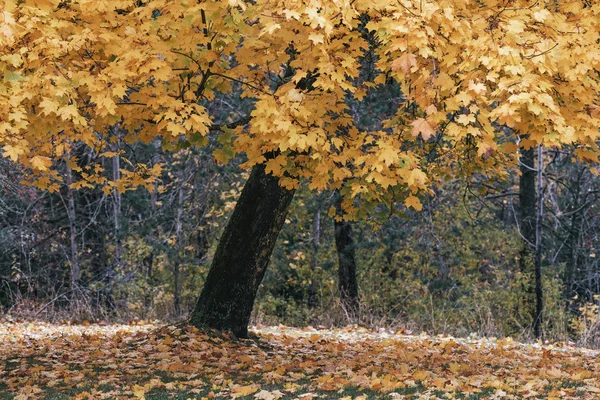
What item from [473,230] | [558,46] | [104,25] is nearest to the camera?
[558,46]

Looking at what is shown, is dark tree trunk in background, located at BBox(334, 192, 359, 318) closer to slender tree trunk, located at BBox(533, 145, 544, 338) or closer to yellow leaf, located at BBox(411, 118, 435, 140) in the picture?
slender tree trunk, located at BBox(533, 145, 544, 338)

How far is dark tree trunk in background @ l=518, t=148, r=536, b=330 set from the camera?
15617 millimetres

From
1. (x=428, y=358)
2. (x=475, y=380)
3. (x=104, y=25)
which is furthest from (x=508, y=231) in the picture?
(x=104, y=25)

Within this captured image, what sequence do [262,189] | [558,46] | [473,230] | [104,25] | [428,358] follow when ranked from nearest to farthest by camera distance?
[558,46] < [104,25] < [428,358] < [262,189] < [473,230]

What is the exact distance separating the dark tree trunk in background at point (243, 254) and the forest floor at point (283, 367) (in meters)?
0.33

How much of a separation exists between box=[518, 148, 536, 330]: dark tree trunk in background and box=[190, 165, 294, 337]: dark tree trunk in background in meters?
7.38

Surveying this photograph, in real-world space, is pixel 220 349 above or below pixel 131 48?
below

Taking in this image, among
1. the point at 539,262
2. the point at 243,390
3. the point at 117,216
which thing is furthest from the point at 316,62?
the point at 117,216

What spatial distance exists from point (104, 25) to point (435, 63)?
2863 millimetres

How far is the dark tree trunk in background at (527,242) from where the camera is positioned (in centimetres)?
1562

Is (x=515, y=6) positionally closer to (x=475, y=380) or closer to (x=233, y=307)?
(x=475, y=380)

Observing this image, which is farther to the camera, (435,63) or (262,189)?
(262,189)

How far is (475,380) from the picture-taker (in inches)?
257

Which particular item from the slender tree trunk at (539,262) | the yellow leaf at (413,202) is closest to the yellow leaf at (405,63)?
the yellow leaf at (413,202)
